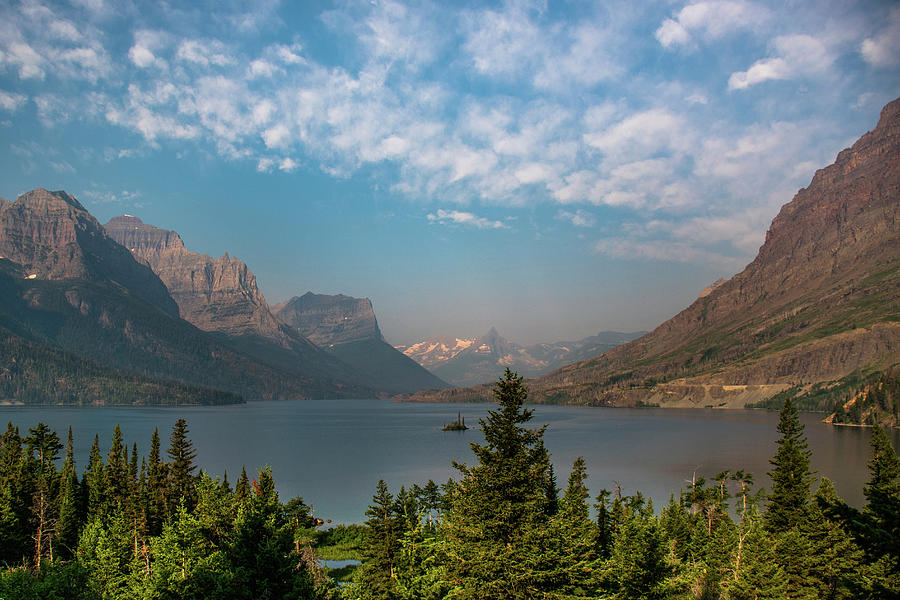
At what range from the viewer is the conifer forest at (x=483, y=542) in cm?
2706

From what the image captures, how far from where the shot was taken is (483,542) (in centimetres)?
2717

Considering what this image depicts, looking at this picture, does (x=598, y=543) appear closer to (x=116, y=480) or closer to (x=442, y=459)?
(x=116, y=480)

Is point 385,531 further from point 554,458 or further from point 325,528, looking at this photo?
point 554,458

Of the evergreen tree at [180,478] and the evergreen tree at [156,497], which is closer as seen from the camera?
the evergreen tree at [156,497]

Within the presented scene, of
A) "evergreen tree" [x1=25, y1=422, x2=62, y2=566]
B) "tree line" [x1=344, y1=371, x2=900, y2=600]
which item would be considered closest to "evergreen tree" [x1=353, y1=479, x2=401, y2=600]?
"tree line" [x1=344, y1=371, x2=900, y2=600]

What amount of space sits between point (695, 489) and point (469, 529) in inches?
2141

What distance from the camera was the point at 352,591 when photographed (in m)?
36.4

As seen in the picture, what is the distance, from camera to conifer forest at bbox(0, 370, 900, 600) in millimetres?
27062

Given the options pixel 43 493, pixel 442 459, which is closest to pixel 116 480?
pixel 43 493

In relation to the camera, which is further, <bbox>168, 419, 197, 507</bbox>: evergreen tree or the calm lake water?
the calm lake water

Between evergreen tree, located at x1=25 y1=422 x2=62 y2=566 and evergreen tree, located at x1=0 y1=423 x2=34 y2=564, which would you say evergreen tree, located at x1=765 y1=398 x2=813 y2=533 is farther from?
evergreen tree, located at x1=0 y1=423 x2=34 y2=564

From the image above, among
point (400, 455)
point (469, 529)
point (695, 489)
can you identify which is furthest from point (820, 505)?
point (400, 455)

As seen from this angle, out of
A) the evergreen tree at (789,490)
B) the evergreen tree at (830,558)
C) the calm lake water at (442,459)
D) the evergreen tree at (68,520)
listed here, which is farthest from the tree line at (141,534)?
the evergreen tree at (789,490)

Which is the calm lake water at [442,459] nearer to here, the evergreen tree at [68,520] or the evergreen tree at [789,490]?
the evergreen tree at [68,520]
